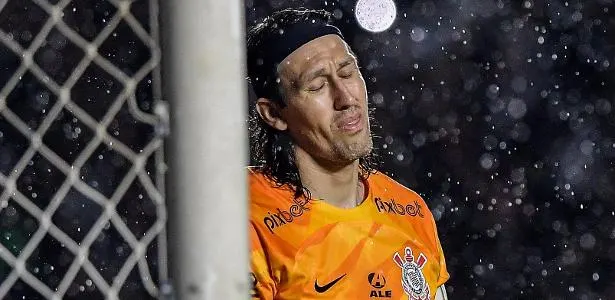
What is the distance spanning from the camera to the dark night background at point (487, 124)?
3.22 m

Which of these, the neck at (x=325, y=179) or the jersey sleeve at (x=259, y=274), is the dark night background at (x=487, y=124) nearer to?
the neck at (x=325, y=179)

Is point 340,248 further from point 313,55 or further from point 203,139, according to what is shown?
point 203,139

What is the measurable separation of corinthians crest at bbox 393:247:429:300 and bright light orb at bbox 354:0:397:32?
5.49 feet

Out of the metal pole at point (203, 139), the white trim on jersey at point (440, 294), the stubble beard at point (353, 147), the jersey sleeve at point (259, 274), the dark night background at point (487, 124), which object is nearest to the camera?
the metal pole at point (203, 139)

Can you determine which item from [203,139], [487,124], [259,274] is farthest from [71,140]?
[203,139]

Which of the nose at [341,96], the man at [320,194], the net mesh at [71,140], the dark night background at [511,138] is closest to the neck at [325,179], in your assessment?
the man at [320,194]

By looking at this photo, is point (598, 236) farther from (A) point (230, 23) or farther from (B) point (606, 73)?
(A) point (230, 23)

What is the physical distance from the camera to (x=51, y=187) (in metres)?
3.33

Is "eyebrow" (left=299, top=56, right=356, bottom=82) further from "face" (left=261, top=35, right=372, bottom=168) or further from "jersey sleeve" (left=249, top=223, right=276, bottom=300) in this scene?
"jersey sleeve" (left=249, top=223, right=276, bottom=300)

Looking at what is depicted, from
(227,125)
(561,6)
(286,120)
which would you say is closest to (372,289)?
(286,120)

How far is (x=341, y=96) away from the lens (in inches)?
62.6

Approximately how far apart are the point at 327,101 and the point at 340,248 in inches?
8.5

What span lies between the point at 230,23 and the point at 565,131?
8.52ft

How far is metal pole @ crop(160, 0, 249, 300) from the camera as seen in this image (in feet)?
2.66
